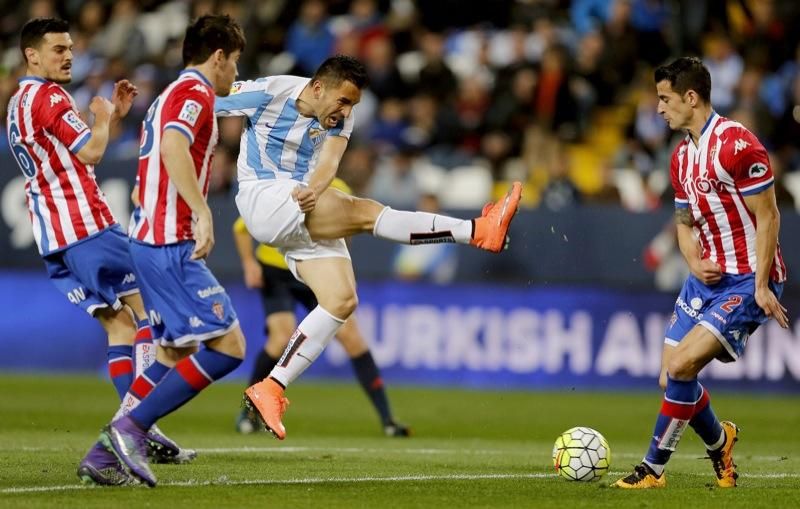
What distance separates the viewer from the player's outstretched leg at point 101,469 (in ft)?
23.9

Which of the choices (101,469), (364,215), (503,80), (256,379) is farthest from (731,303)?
(503,80)

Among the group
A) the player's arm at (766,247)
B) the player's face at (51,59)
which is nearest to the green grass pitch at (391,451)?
the player's arm at (766,247)

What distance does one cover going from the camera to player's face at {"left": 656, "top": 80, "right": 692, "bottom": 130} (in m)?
7.84

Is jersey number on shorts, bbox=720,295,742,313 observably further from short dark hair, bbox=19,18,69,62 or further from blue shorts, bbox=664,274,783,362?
short dark hair, bbox=19,18,69,62

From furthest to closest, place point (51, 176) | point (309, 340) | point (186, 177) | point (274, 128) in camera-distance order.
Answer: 1. point (51, 176)
2. point (274, 128)
3. point (309, 340)
4. point (186, 177)

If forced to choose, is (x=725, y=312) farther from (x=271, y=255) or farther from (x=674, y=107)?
(x=271, y=255)

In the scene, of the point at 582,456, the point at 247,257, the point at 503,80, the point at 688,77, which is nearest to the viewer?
the point at 688,77

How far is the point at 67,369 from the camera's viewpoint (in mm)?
16297

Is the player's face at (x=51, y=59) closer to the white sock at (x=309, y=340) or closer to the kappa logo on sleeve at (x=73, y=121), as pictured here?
the kappa logo on sleeve at (x=73, y=121)

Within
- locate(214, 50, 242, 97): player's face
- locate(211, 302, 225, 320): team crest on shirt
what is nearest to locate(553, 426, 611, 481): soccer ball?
locate(211, 302, 225, 320): team crest on shirt

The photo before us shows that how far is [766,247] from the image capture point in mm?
7602

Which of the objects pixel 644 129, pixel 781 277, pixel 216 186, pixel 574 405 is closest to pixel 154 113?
pixel 781 277

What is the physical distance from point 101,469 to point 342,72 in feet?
8.69

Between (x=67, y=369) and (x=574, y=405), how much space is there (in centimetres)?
600
